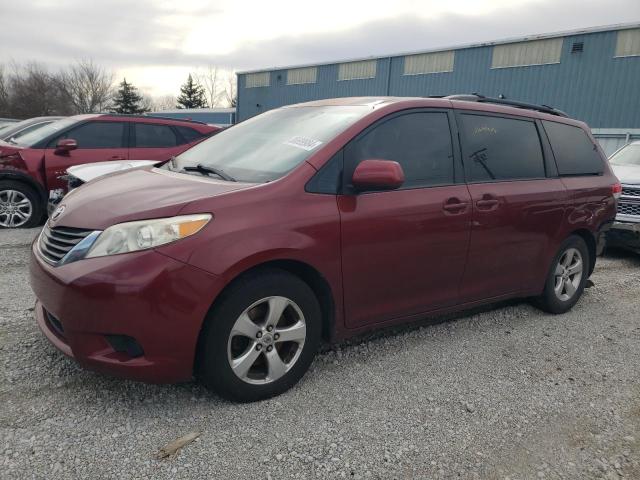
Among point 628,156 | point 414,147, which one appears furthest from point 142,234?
point 628,156

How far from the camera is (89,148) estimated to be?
715 centimetres

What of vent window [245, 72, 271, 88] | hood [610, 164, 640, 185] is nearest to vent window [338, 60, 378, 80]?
vent window [245, 72, 271, 88]

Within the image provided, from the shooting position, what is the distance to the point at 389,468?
233 centimetres

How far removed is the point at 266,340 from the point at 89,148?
18.6 ft

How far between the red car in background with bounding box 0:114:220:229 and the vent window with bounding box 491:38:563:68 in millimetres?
20376

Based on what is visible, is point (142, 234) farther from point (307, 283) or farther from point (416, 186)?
point (416, 186)

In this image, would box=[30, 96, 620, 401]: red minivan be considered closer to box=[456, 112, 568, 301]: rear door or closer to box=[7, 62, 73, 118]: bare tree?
box=[456, 112, 568, 301]: rear door

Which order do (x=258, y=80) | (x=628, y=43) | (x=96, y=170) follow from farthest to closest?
1. (x=258, y=80)
2. (x=628, y=43)
3. (x=96, y=170)

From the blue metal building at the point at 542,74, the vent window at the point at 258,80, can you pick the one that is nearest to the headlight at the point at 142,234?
the blue metal building at the point at 542,74

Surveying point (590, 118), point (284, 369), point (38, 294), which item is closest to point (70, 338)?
point (38, 294)

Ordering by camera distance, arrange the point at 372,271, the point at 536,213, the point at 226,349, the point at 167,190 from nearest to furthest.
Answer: the point at 226,349
the point at 167,190
the point at 372,271
the point at 536,213

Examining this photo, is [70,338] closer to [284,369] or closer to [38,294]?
[38,294]

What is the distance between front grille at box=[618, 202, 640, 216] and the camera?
6.88 meters

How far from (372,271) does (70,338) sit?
1.71 m
